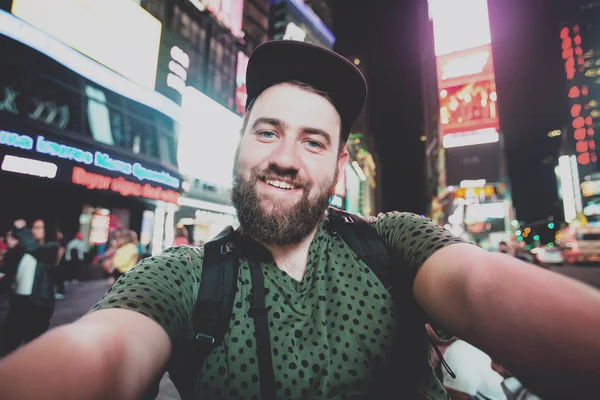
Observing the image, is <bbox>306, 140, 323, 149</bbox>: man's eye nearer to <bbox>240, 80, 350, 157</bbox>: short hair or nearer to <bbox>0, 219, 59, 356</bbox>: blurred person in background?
<bbox>240, 80, 350, 157</bbox>: short hair

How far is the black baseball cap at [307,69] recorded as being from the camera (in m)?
1.82

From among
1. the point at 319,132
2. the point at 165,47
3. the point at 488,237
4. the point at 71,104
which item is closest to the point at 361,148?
the point at 488,237

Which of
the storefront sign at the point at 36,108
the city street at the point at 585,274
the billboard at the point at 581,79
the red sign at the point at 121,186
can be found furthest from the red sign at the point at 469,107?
the storefront sign at the point at 36,108

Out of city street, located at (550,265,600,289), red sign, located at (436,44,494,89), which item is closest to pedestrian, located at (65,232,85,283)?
city street, located at (550,265,600,289)

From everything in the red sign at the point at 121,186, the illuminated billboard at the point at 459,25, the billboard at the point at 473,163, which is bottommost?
the red sign at the point at 121,186

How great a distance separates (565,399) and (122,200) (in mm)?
18319

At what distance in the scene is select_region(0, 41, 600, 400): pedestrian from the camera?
824mm

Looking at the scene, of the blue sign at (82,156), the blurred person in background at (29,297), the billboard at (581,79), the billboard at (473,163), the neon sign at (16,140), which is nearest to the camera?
the blurred person in background at (29,297)

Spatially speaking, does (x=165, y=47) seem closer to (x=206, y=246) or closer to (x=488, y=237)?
(x=206, y=246)

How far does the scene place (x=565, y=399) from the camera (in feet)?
2.59

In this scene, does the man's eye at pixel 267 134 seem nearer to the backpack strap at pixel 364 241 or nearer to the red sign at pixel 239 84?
the backpack strap at pixel 364 241

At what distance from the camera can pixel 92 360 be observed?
0.84m

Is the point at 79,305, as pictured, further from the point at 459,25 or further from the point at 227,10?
the point at 459,25

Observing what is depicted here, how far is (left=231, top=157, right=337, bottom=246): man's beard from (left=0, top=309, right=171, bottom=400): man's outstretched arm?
68cm
